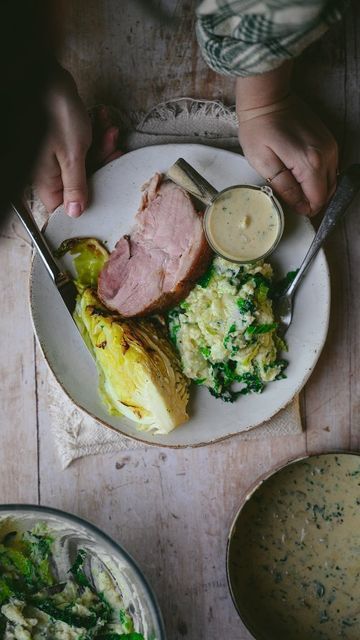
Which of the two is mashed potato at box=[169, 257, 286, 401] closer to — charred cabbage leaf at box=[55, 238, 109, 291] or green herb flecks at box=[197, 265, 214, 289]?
green herb flecks at box=[197, 265, 214, 289]

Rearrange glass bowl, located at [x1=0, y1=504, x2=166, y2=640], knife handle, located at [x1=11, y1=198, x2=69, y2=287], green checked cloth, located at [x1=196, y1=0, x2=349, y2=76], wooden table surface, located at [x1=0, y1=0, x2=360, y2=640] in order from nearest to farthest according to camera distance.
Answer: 1. green checked cloth, located at [x1=196, y1=0, x2=349, y2=76]
2. glass bowl, located at [x1=0, y1=504, x2=166, y2=640]
3. knife handle, located at [x1=11, y1=198, x2=69, y2=287]
4. wooden table surface, located at [x1=0, y1=0, x2=360, y2=640]

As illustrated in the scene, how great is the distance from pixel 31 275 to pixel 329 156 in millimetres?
793

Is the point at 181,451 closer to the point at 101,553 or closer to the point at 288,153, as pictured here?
the point at 101,553

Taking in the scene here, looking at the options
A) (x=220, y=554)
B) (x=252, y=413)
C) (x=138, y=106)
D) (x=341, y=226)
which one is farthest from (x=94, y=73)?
(x=220, y=554)

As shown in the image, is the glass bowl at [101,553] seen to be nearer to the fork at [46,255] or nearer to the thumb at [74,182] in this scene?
the fork at [46,255]

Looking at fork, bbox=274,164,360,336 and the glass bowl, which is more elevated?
fork, bbox=274,164,360,336

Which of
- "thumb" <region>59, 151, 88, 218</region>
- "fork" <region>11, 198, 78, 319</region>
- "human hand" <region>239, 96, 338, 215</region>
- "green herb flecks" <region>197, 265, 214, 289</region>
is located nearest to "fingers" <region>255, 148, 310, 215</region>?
"human hand" <region>239, 96, 338, 215</region>

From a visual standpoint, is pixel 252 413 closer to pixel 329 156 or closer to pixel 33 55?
pixel 329 156

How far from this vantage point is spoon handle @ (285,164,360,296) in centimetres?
175

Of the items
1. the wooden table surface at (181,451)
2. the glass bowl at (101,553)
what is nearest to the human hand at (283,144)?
the wooden table surface at (181,451)

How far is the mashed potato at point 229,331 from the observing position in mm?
1714

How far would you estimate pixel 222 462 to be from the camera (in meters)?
1.89

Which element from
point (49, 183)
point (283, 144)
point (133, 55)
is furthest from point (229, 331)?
point (133, 55)

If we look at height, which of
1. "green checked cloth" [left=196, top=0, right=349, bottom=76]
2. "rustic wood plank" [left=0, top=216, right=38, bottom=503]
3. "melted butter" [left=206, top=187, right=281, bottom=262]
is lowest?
"rustic wood plank" [left=0, top=216, right=38, bottom=503]
